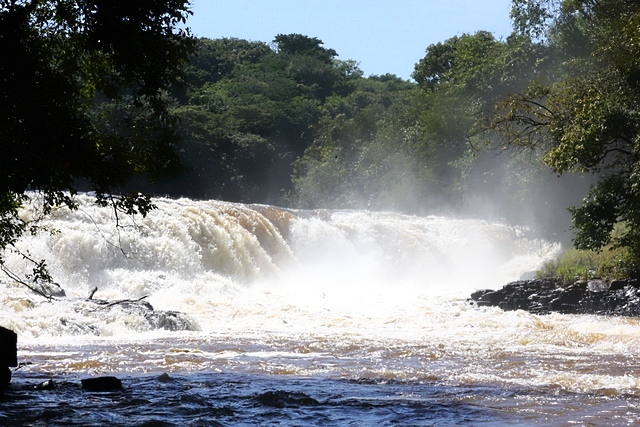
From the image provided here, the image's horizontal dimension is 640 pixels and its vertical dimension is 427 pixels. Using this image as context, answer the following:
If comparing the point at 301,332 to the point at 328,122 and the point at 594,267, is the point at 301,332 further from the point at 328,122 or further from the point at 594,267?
the point at 328,122

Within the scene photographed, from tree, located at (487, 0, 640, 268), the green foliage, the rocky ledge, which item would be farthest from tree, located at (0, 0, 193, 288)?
the rocky ledge

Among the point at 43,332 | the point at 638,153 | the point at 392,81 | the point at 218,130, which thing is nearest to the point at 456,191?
the point at 218,130

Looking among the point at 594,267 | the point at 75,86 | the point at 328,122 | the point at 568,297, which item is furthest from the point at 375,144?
the point at 75,86

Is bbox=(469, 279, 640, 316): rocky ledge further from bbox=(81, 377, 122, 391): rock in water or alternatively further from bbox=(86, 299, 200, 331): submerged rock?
bbox=(81, 377, 122, 391): rock in water

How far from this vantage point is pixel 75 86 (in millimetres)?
8891

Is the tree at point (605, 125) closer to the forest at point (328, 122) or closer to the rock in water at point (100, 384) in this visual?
the forest at point (328, 122)

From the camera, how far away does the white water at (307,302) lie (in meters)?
11.7

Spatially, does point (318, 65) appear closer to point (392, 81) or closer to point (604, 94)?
point (392, 81)

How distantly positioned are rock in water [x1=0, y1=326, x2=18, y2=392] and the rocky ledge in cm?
1293

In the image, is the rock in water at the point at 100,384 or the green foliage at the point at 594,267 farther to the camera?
the green foliage at the point at 594,267

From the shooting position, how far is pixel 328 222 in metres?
30.0

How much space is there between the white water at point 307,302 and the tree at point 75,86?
3358mm

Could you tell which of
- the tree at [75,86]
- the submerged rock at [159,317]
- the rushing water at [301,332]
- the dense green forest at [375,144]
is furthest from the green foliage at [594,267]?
the tree at [75,86]

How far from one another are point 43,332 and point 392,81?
64545mm
